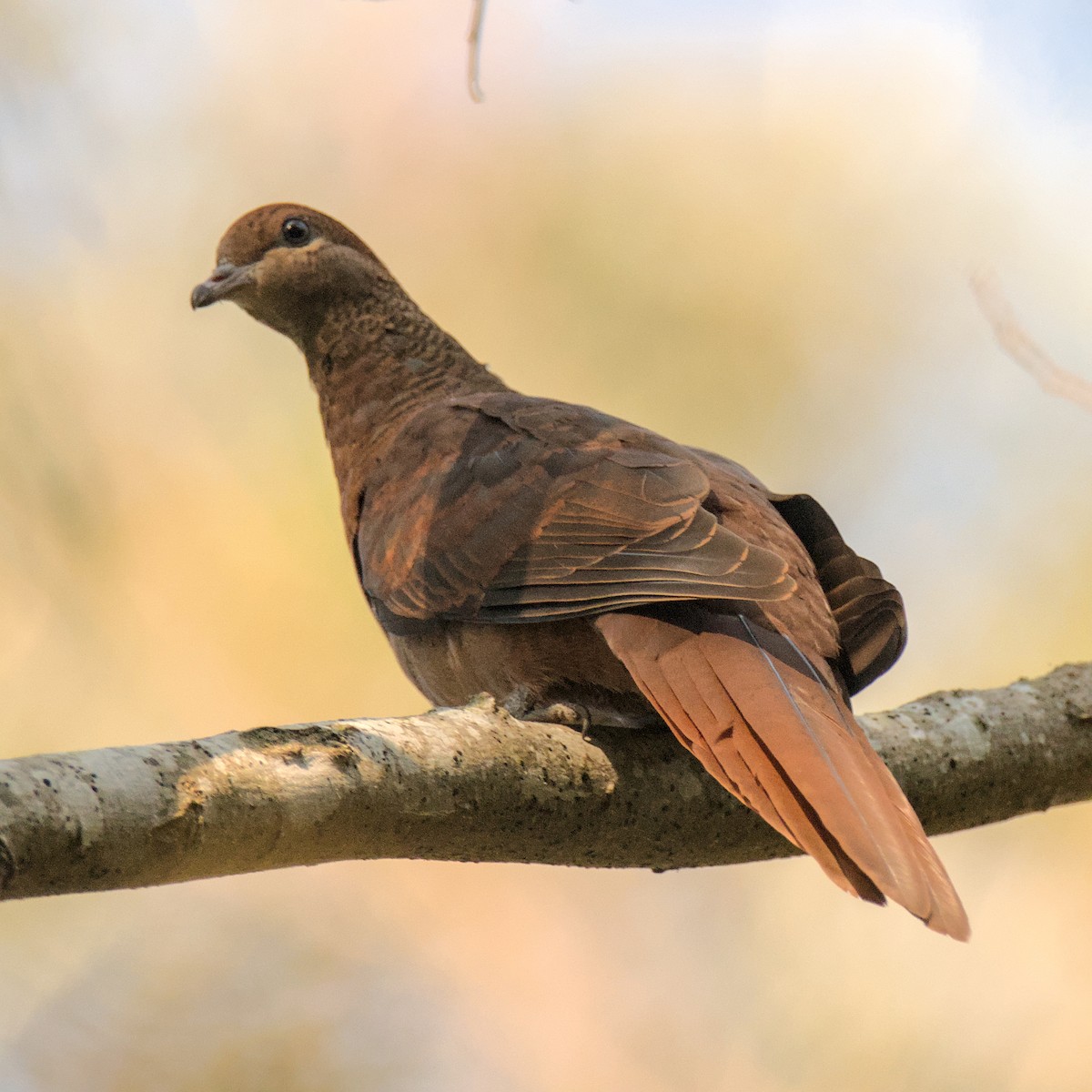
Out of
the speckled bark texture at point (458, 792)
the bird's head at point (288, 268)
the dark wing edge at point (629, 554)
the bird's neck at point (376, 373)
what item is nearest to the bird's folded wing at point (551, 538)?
the dark wing edge at point (629, 554)

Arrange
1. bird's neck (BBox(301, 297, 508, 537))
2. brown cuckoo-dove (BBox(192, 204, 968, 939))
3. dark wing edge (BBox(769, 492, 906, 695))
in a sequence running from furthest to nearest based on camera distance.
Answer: bird's neck (BBox(301, 297, 508, 537)) → dark wing edge (BBox(769, 492, 906, 695)) → brown cuckoo-dove (BBox(192, 204, 968, 939))

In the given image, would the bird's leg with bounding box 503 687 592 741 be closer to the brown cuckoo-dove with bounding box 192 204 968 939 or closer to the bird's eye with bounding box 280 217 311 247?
the brown cuckoo-dove with bounding box 192 204 968 939

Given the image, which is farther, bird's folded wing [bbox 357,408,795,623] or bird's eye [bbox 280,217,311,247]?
bird's eye [bbox 280,217,311,247]

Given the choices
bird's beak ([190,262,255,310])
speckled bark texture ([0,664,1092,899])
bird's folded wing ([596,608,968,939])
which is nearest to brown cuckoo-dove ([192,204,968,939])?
bird's folded wing ([596,608,968,939])

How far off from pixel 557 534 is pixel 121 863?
148 centimetres

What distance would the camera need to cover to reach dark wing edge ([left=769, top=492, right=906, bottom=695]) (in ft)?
9.84

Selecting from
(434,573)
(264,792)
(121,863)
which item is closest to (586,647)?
(434,573)

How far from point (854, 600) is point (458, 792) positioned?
1.24 metres

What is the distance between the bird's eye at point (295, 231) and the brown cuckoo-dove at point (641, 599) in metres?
0.62

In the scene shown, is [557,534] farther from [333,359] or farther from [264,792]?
[333,359]

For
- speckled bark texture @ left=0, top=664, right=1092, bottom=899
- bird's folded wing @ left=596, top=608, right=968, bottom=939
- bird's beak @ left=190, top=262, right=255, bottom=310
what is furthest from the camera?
bird's beak @ left=190, top=262, right=255, bottom=310

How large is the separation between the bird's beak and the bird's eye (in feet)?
0.50

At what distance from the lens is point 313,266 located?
4.34 m

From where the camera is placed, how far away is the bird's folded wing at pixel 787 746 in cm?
215
